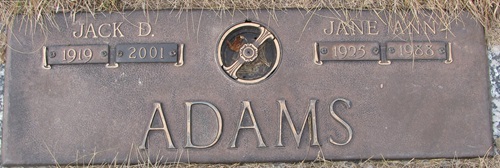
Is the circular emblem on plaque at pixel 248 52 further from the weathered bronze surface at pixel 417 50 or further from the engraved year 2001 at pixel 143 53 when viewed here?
the weathered bronze surface at pixel 417 50

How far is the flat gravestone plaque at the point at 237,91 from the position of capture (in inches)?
88.3

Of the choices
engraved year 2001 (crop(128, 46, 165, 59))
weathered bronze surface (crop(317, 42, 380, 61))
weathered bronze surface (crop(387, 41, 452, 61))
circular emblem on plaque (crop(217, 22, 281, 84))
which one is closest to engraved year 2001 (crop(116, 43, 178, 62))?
engraved year 2001 (crop(128, 46, 165, 59))

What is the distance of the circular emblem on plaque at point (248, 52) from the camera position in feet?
7.50

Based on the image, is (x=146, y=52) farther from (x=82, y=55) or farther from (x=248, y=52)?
(x=248, y=52)

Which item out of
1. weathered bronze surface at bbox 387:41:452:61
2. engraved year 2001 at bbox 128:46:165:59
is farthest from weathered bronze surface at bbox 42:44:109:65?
weathered bronze surface at bbox 387:41:452:61

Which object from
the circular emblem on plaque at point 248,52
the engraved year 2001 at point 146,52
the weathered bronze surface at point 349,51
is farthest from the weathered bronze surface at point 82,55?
the weathered bronze surface at point 349,51

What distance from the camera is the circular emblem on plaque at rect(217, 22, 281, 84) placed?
2287mm

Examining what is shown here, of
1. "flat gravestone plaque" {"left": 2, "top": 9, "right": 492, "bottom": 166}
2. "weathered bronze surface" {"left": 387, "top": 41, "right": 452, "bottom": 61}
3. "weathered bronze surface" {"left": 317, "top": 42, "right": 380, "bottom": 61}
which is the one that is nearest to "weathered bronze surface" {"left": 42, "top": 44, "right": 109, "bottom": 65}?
"flat gravestone plaque" {"left": 2, "top": 9, "right": 492, "bottom": 166}

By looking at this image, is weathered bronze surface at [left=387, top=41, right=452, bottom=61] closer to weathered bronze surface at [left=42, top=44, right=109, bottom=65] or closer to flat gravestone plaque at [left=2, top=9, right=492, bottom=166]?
flat gravestone plaque at [left=2, top=9, right=492, bottom=166]

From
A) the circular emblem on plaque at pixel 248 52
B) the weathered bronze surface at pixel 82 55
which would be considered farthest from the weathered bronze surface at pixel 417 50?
the weathered bronze surface at pixel 82 55

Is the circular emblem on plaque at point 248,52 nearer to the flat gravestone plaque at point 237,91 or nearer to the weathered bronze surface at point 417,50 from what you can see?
the flat gravestone plaque at point 237,91

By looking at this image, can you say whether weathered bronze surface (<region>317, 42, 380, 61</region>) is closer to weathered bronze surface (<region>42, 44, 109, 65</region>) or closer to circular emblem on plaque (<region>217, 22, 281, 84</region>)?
circular emblem on plaque (<region>217, 22, 281, 84</region>)

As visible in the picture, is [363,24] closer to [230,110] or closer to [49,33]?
[230,110]

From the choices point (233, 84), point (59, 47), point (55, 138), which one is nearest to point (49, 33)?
point (59, 47)
